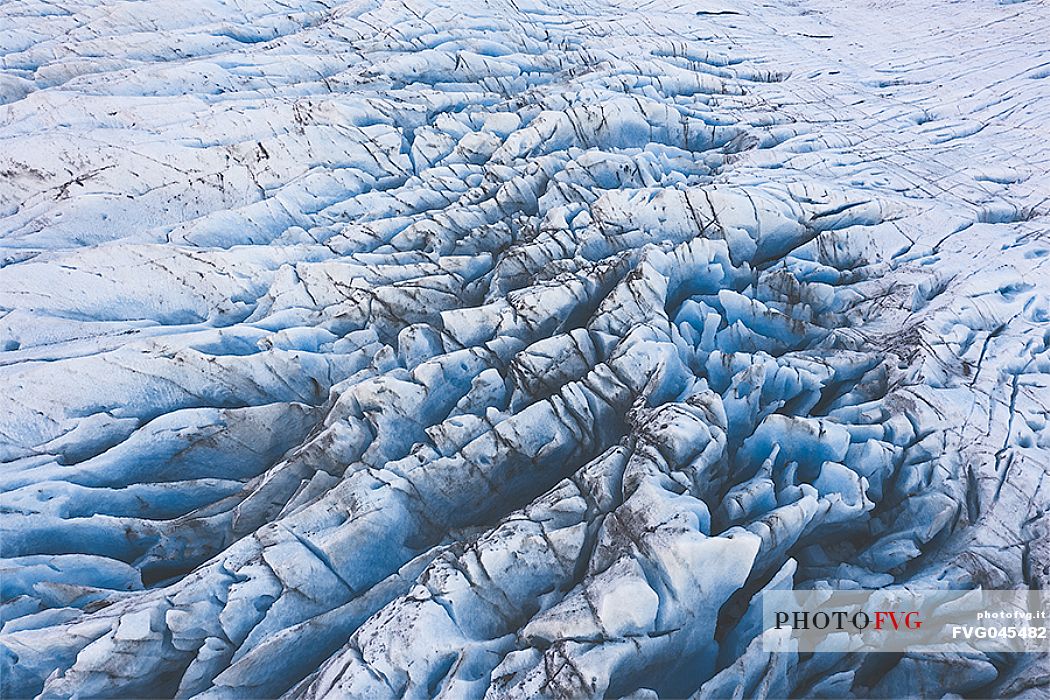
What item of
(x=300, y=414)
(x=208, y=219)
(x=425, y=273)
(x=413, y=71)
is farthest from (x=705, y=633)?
(x=413, y=71)

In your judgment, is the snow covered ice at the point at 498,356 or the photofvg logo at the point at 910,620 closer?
the photofvg logo at the point at 910,620

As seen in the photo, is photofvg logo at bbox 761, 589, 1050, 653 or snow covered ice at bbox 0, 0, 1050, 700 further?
snow covered ice at bbox 0, 0, 1050, 700

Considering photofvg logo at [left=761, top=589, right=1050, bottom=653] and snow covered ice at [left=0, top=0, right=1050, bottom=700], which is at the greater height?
snow covered ice at [left=0, top=0, right=1050, bottom=700]

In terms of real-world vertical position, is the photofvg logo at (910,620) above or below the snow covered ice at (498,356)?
below

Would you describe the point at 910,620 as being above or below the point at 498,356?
below

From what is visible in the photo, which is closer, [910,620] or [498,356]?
[910,620]
